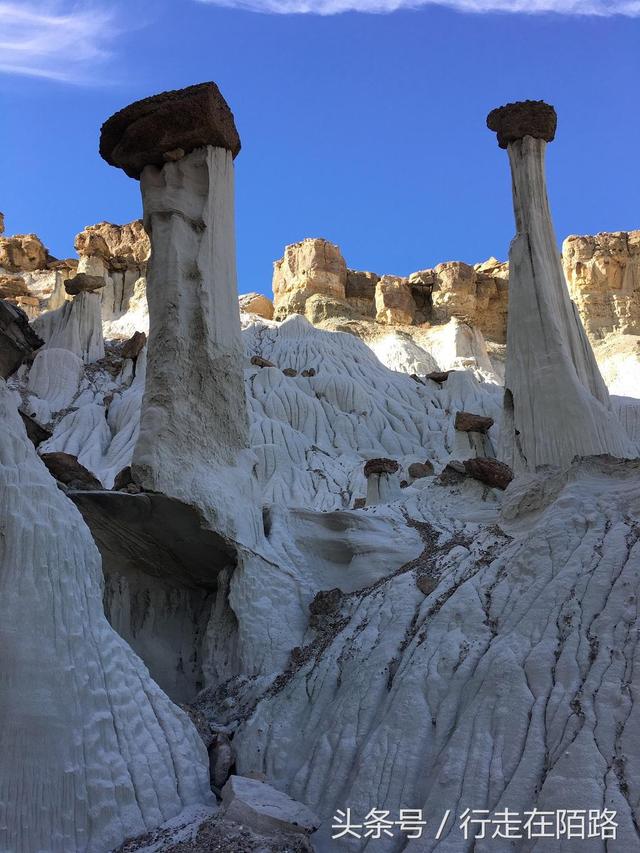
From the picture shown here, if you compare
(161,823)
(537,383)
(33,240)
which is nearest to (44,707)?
(161,823)

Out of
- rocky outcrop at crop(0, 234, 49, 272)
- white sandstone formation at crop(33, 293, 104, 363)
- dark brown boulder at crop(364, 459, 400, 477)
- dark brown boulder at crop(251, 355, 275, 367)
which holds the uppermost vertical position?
rocky outcrop at crop(0, 234, 49, 272)

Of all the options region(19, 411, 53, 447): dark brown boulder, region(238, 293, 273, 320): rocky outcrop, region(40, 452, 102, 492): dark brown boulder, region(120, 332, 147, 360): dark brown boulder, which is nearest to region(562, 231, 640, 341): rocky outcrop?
region(238, 293, 273, 320): rocky outcrop

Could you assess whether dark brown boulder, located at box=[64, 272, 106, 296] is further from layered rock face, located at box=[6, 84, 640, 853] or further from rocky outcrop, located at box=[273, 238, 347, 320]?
layered rock face, located at box=[6, 84, 640, 853]

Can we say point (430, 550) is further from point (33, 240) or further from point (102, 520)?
point (33, 240)

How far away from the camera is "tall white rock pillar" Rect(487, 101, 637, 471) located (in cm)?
1532

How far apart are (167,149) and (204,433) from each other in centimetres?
456

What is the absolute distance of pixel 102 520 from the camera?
12.0 metres

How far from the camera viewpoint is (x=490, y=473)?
1544 cm

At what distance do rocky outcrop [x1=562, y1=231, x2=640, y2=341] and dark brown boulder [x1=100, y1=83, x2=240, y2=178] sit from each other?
4085 cm

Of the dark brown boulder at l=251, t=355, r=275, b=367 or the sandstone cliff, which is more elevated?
the sandstone cliff

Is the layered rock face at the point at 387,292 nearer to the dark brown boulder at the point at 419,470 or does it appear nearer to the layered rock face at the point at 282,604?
the dark brown boulder at the point at 419,470

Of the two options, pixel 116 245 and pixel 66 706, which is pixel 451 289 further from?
pixel 66 706

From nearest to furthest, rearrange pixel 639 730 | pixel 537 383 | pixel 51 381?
pixel 639 730 < pixel 537 383 < pixel 51 381

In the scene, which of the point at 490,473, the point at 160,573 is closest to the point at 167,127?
the point at 160,573
